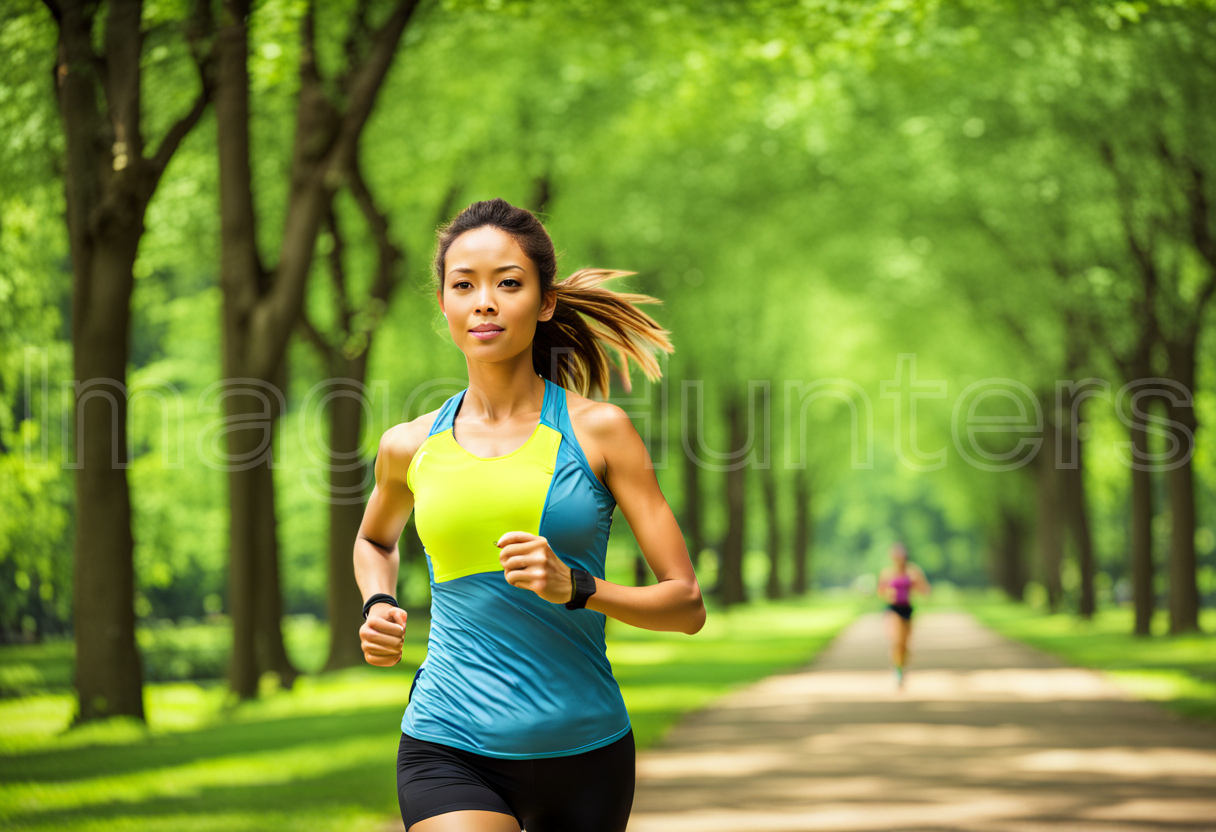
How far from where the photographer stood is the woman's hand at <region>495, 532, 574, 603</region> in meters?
2.89

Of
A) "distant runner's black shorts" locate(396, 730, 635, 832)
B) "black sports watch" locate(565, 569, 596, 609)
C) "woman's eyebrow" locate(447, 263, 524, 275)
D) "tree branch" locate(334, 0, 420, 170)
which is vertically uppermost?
"tree branch" locate(334, 0, 420, 170)

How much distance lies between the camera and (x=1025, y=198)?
28328mm

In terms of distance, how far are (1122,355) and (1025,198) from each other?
4453 mm

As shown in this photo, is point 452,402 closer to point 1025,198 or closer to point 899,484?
point 1025,198

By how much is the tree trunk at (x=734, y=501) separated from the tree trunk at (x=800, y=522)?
15.6m

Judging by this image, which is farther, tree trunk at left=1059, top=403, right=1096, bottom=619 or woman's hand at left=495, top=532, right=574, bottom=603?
tree trunk at left=1059, top=403, right=1096, bottom=619

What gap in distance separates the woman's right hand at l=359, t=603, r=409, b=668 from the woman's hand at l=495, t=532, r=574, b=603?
431 mm

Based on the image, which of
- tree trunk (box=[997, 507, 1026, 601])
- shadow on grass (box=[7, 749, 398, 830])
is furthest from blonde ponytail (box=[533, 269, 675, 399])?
tree trunk (box=[997, 507, 1026, 601])

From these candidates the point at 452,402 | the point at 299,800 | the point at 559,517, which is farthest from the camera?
the point at 299,800

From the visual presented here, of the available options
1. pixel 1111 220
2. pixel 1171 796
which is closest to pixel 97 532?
pixel 1171 796

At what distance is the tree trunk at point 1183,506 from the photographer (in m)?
26.8

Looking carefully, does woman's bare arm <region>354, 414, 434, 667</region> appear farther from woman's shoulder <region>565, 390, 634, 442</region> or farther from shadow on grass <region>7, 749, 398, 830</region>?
shadow on grass <region>7, 749, 398, 830</region>

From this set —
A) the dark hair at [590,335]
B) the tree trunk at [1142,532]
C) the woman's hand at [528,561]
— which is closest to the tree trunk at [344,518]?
the tree trunk at [1142,532]

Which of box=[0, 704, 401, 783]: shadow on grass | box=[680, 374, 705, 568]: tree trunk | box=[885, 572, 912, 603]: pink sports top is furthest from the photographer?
box=[680, 374, 705, 568]: tree trunk
